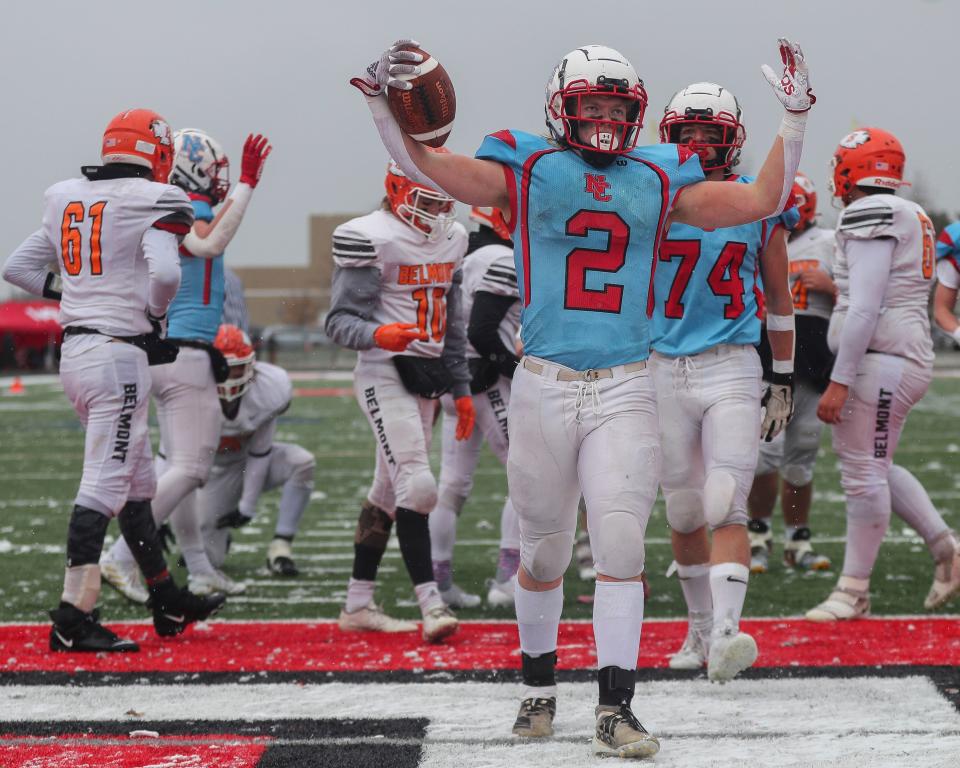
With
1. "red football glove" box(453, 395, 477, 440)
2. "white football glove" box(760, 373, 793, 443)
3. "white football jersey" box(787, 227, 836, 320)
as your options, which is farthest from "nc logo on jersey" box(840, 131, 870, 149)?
"red football glove" box(453, 395, 477, 440)

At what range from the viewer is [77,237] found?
5059 millimetres

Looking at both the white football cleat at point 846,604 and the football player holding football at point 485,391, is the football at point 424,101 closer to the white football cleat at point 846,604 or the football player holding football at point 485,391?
the football player holding football at point 485,391

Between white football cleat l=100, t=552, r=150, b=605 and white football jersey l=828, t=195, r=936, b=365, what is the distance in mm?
3324

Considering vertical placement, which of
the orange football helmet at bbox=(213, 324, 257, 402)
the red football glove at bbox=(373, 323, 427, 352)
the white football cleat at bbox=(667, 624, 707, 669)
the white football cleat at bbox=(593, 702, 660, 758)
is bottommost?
the white football cleat at bbox=(667, 624, 707, 669)

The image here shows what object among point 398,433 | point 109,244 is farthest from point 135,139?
point 398,433

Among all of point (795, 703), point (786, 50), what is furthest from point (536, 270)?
point (795, 703)

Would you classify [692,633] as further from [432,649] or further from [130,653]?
[130,653]

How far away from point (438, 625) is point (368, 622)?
41 cm

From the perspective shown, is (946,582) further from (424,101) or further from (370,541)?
(424,101)

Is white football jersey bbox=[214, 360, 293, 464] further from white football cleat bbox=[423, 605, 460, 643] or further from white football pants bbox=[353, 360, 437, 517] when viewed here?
white football cleat bbox=[423, 605, 460, 643]

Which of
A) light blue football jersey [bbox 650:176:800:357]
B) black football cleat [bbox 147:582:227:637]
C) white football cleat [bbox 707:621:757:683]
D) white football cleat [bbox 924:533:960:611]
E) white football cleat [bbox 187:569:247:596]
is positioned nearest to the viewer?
white football cleat [bbox 707:621:757:683]

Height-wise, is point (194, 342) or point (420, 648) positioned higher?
point (194, 342)

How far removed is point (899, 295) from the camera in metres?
5.57

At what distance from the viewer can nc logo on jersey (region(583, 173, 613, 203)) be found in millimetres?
3660
